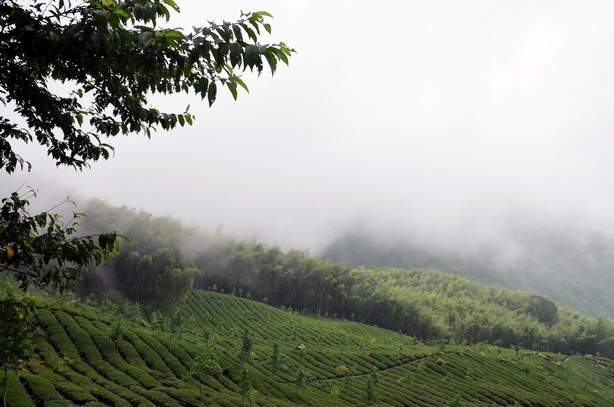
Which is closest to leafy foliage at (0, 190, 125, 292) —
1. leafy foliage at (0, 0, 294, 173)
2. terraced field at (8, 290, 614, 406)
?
leafy foliage at (0, 0, 294, 173)

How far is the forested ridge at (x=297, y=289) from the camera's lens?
7588 centimetres

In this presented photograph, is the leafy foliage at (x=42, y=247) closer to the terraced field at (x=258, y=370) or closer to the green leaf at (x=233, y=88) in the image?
the green leaf at (x=233, y=88)

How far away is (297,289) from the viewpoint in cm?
12162

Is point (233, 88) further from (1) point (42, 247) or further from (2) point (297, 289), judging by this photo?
(2) point (297, 289)

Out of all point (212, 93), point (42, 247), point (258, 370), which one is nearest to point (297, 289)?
point (258, 370)

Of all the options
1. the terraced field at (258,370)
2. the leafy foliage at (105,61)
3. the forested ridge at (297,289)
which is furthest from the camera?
the forested ridge at (297,289)

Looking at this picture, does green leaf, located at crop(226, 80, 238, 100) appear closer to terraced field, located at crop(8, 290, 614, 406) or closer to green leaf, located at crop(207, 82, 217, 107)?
green leaf, located at crop(207, 82, 217, 107)

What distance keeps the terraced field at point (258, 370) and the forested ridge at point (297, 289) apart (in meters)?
11.3

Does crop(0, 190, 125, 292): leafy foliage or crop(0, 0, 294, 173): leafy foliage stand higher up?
crop(0, 0, 294, 173): leafy foliage

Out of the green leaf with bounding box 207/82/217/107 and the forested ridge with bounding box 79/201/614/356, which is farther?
Result: the forested ridge with bounding box 79/201/614/356

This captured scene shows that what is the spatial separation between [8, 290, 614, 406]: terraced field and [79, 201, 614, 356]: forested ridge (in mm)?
11273

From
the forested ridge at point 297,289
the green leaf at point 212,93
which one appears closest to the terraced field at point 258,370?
the forested ridge at point 297,289

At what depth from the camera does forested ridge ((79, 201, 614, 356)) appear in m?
75.9

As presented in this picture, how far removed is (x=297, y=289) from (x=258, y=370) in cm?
7537
